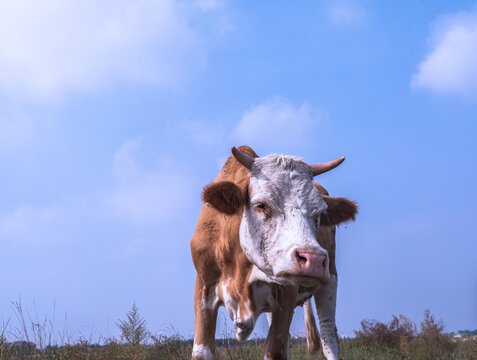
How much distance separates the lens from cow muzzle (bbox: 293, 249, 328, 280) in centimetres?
461

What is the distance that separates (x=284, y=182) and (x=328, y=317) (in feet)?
12.4

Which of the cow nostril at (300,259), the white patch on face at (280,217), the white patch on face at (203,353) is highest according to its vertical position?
the white patch on face at (280,217)

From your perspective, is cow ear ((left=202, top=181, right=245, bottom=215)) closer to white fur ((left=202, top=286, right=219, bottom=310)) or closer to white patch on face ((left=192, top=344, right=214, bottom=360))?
white fur ((left=202, top=286, right=219, bottom=310))

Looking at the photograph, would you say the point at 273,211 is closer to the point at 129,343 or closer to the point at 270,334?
the point at 270,334

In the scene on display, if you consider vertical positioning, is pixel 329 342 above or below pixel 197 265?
below

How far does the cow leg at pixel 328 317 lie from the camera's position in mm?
8039

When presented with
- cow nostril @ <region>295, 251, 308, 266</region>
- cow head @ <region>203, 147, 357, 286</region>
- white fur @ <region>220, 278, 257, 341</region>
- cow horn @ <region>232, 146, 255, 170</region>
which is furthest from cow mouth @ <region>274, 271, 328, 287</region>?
cow horn @ <region>232, 146, 255, 170</region>

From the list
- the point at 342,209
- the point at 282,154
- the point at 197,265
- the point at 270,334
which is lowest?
the point at 270,334

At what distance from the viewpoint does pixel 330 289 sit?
27.8 ft

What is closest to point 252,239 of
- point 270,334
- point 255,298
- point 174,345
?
point 255,298

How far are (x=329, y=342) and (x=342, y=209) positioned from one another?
2831 millimetres

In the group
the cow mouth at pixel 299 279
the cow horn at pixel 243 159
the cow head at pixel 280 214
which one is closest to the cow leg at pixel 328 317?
the cow head at pixel 280 214

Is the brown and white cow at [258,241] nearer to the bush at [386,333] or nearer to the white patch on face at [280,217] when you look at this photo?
the white patch on face at [280,217]

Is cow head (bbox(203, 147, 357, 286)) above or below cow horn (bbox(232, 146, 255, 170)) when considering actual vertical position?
below
